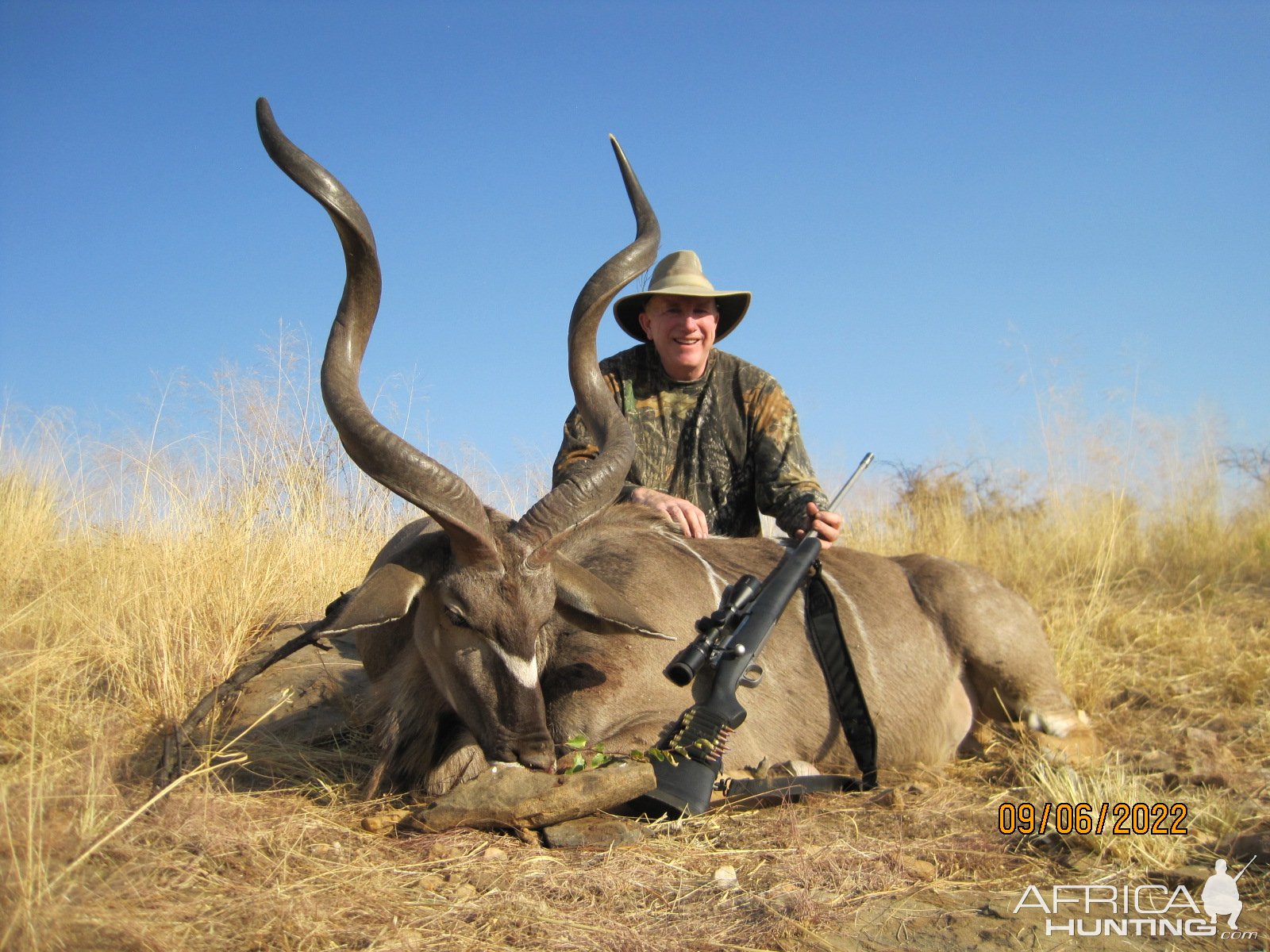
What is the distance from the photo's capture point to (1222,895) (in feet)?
9.89

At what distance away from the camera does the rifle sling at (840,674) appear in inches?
172

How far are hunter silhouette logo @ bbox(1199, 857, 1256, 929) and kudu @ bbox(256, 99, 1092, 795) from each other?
1.66m

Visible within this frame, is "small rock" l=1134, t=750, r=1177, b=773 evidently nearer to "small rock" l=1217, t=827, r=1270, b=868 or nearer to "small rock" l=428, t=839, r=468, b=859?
"small rock" l=1217, t=827, r=1270, b=868

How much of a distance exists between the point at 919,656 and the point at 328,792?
2892 mm

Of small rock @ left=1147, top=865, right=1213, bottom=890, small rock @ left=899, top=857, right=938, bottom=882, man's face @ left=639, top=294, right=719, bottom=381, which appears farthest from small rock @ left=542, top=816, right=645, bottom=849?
man's face @ left=639, top=294, right=719, bottom=381

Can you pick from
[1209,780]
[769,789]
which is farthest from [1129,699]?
[769,789]

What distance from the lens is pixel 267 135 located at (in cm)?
374

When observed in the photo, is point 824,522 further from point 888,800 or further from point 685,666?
point 685,666

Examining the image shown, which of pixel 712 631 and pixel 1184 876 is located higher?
pixel 712 631

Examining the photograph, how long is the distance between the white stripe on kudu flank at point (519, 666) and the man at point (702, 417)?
2.43 meters

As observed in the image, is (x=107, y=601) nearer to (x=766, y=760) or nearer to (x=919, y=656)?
(x=766, y=760)

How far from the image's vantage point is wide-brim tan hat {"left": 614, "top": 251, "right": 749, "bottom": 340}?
241 inches

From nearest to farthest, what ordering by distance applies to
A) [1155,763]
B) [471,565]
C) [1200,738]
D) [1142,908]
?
1. [1142,908]
2. [471,565]
3. [1155,763]
4. [1200,738]

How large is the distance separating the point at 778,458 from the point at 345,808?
346 cm
